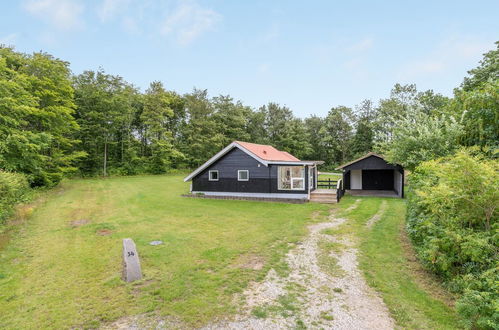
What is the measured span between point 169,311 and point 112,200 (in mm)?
13371

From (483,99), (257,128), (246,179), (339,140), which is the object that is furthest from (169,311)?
(339,140)

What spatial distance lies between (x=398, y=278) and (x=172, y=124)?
39.1 metres

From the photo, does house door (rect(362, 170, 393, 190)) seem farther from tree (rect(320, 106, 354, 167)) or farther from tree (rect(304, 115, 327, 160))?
tree (rect(304, 115, 327, 160))

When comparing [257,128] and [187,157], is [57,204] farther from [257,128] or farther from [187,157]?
[257,128]

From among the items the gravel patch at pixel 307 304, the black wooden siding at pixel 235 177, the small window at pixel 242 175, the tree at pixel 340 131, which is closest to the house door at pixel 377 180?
the black wooden siding at pixel 235 177

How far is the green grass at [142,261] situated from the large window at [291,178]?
128 inches

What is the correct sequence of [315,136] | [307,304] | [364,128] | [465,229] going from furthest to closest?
[315,136]
[364,128]
[465,229]
[307,304]

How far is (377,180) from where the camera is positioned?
2103cm

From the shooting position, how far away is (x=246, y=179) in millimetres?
16891

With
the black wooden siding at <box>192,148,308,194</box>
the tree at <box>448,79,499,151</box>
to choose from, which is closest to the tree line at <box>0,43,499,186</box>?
the tree at <box>448,79,499,151</box>

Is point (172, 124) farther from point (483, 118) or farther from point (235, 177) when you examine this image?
point (483, 118)

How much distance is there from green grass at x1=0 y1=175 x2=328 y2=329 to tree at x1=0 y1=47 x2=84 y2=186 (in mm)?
6358

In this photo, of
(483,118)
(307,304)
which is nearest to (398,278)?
(307,304)

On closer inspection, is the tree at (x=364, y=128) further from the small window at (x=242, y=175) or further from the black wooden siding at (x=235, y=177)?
the small window at (x=242, y=175)
